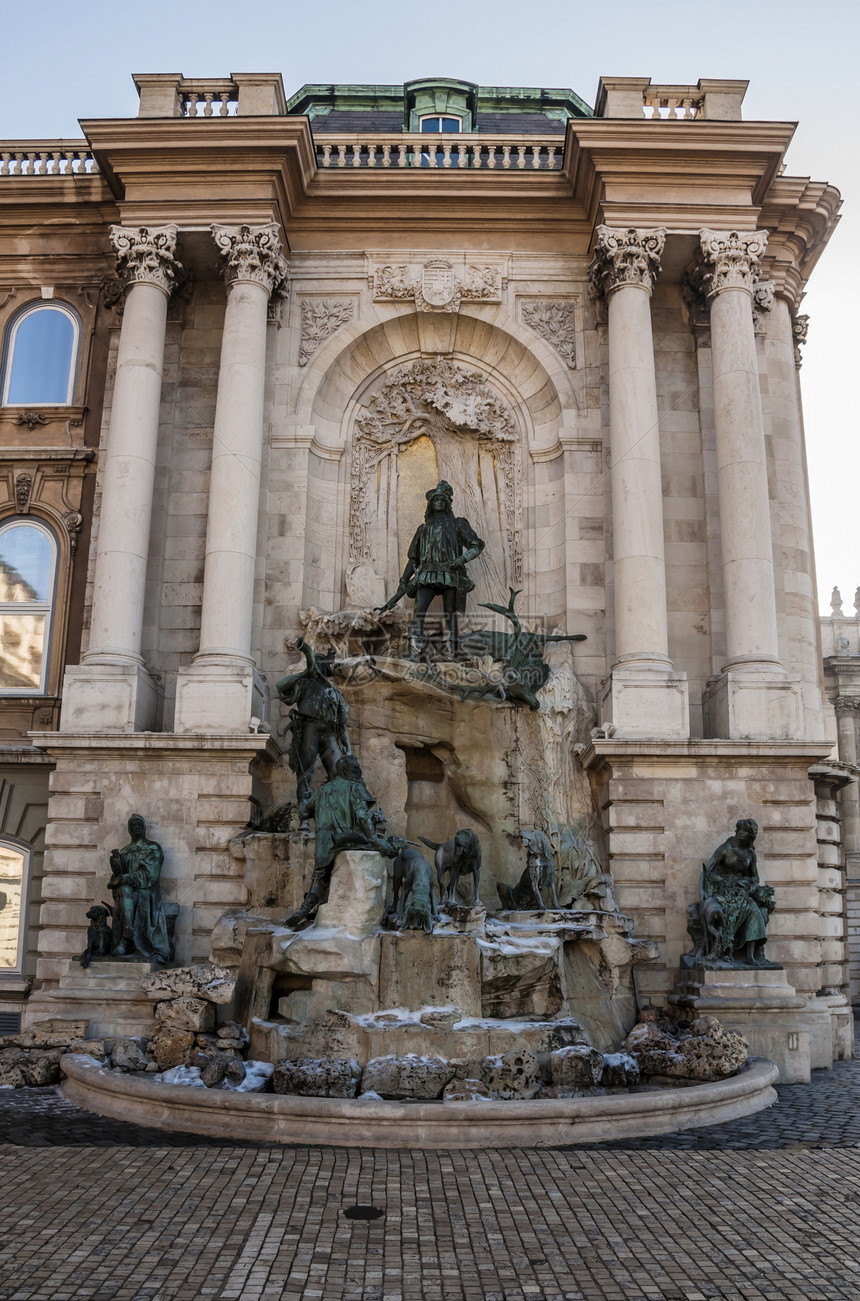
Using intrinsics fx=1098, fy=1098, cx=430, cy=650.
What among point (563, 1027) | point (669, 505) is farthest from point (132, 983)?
point (669, 505)

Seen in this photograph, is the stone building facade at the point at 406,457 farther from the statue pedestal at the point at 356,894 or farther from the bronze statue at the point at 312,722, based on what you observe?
the statue pedestal at the point at 356,894

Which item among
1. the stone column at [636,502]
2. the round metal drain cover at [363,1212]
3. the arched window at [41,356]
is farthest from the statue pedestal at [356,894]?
the arched window at [41,356]

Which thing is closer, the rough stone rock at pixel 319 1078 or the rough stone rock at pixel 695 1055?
the rough stone rock at pixel 319 1078

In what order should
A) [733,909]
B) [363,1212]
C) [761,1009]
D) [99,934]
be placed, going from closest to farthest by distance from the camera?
[363,1212], [761,1009], [733,909], [99,934]

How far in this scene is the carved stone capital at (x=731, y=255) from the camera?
752 inches

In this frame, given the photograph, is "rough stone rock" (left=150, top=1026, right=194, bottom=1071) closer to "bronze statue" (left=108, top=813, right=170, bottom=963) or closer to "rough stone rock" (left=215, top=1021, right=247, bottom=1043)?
"rough stone rock" (left=215, top=1021, right=247, bottom=1043)

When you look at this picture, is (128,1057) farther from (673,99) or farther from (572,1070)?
(673,99)

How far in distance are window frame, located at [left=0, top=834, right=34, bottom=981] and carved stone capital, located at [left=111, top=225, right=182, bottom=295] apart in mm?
9987

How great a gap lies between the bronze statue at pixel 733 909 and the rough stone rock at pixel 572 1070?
13.6ft

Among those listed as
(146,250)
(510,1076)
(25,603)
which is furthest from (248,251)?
(510,1076)

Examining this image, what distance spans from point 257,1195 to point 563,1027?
15.8 ft

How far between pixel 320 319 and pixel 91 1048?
1355 centimetres

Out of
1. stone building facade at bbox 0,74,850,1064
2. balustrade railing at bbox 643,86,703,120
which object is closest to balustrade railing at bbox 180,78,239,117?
Answer: stone building facade at bbox 0,74,850,1064

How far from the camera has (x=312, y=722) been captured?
15680mm
